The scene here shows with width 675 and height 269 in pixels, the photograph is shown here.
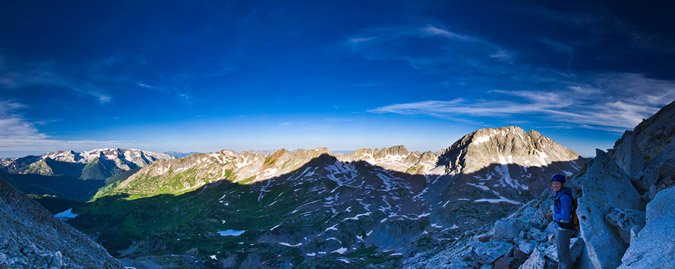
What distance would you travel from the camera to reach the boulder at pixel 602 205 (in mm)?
13906

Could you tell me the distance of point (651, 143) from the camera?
35781 mm

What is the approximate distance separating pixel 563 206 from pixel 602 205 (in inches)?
112

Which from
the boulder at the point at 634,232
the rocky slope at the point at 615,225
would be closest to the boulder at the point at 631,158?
the rocky slope at the point at 615,225

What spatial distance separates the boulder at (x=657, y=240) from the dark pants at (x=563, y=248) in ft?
9.11

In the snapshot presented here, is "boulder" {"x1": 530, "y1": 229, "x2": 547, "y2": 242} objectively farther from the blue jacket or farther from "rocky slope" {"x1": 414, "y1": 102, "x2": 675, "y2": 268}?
the blue jacket

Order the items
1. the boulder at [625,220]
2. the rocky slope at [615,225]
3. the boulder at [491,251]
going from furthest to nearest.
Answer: the boulder at [491,251]
the boulder at [625,220]
the rocky slope at [615,225]

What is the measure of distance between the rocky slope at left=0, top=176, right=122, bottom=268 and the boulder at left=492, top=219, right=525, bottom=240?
5030cm

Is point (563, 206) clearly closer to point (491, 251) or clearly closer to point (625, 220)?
point (625, 220)

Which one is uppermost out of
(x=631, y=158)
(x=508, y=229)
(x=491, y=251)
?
(x=631, y=158)

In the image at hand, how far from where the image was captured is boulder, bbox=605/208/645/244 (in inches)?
537

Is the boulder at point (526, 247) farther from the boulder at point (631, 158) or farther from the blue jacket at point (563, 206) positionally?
the boulder at point (631, 158)

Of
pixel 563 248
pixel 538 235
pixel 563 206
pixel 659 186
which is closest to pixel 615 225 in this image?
pixel 563 206

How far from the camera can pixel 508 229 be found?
32688 millimetres

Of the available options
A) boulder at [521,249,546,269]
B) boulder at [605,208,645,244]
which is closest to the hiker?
boulder at [605,208,645,244]
